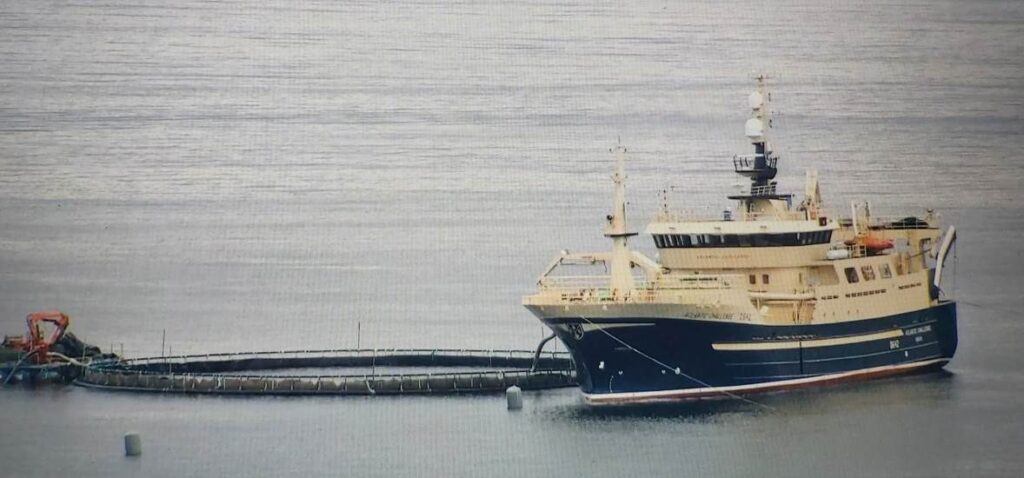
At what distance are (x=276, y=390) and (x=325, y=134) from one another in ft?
116

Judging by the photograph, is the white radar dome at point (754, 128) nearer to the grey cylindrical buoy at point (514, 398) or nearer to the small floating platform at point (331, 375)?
the small floating platform at point (331, 375)

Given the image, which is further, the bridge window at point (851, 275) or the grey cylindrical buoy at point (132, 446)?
the bridge window at point (851, 275)

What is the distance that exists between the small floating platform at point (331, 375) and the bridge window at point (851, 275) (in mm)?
4359

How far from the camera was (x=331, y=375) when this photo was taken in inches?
1442

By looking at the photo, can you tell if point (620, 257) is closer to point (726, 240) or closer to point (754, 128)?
point (726, 240)

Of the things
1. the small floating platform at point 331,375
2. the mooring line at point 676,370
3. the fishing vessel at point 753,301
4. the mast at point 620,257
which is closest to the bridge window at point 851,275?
the fishing vessel at point 753,301

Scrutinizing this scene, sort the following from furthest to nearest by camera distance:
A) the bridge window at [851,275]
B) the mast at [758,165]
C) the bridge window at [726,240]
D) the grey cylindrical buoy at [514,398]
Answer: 1. the bridge window at [851,275]
2. the mast at [758,165]
3. the bridge window at [726,240]
4. the grey cylindrical buoy at [514,398]

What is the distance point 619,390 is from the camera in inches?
1298

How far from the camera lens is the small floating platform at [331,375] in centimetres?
3466

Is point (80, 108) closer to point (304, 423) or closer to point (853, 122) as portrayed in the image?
point (853, 122)

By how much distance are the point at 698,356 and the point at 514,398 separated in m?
2.65

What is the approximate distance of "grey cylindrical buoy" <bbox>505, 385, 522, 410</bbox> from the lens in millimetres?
32894

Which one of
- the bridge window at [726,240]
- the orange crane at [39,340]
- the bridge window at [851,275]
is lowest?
the orange crane at [39,340]

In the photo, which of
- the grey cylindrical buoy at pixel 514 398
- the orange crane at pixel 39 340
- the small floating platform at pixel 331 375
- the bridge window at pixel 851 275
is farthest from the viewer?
the orange crane at pixel 39 340
